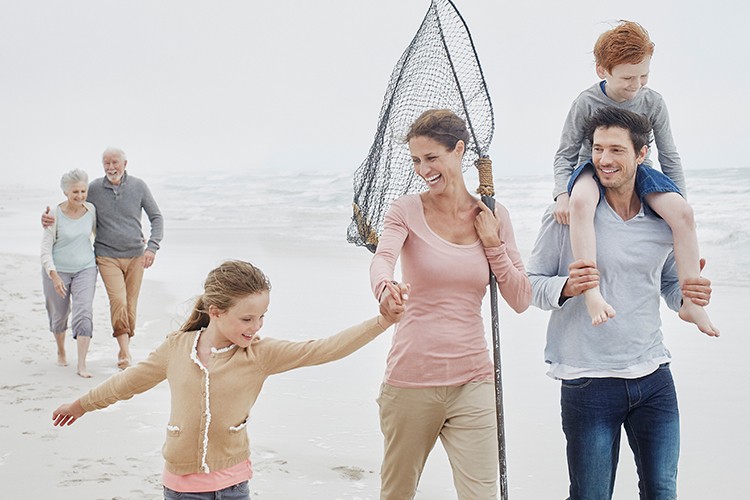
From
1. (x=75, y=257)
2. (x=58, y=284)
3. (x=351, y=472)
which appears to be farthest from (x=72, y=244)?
(x=351, y=472)

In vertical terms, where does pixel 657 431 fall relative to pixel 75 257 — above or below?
below

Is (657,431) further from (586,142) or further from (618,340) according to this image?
(586,142)

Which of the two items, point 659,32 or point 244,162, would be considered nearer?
point 659,32

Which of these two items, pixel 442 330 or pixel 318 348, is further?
pixel 442 330

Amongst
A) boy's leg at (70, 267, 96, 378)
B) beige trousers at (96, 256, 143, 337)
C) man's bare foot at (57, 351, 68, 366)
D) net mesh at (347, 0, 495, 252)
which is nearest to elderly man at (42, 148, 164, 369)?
beige trousers at (96, 256, 143, 337)

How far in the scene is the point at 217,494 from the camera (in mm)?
2795

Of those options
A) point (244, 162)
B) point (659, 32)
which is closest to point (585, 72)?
point (659, 32)

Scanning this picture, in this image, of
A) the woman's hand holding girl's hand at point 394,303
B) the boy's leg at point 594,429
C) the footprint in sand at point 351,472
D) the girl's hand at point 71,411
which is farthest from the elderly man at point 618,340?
the footprint in sand at point 351,472

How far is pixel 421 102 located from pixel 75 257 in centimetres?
371

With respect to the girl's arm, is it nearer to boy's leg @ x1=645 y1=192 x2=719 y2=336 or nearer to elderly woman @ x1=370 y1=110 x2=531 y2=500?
elderly woman @ x1=370 y1=110 x2=531 y2=500

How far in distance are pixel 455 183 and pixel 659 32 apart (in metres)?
27.5

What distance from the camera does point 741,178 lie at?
70.7 feet

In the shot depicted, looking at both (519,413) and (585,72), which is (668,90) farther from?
(519,413)

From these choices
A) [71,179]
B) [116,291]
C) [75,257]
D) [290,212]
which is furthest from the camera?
[290,212]
